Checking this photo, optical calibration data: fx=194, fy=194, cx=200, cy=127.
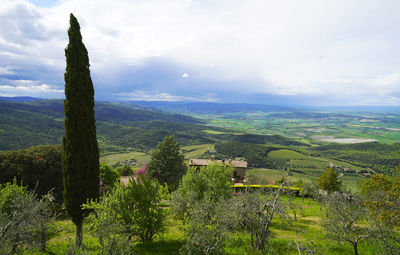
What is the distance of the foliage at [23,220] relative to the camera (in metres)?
9.84

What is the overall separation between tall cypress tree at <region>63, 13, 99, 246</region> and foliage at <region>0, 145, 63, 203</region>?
1478 centimetres

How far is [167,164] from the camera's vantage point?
45375 millimetres

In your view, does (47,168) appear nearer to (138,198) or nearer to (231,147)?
(138,198)

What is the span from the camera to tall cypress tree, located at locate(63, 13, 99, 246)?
54.0 feet

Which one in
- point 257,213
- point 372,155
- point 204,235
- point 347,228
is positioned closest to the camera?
point 204,235

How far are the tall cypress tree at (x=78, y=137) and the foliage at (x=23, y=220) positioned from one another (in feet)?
6.32

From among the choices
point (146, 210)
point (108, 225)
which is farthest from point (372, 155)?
point (108, 225)

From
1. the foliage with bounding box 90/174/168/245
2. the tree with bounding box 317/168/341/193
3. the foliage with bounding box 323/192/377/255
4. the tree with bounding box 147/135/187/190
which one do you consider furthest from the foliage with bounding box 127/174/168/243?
the tree with bounding box 317/168/341/193

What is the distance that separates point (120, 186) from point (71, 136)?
20.9 feet

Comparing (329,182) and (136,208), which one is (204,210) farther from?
(329,182)

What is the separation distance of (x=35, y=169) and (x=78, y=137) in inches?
755

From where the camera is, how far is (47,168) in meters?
29.5

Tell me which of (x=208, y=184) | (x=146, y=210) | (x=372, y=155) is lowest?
(x=372, y=155)

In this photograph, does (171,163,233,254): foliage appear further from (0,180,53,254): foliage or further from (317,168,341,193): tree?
(317,168,341,193): tree
